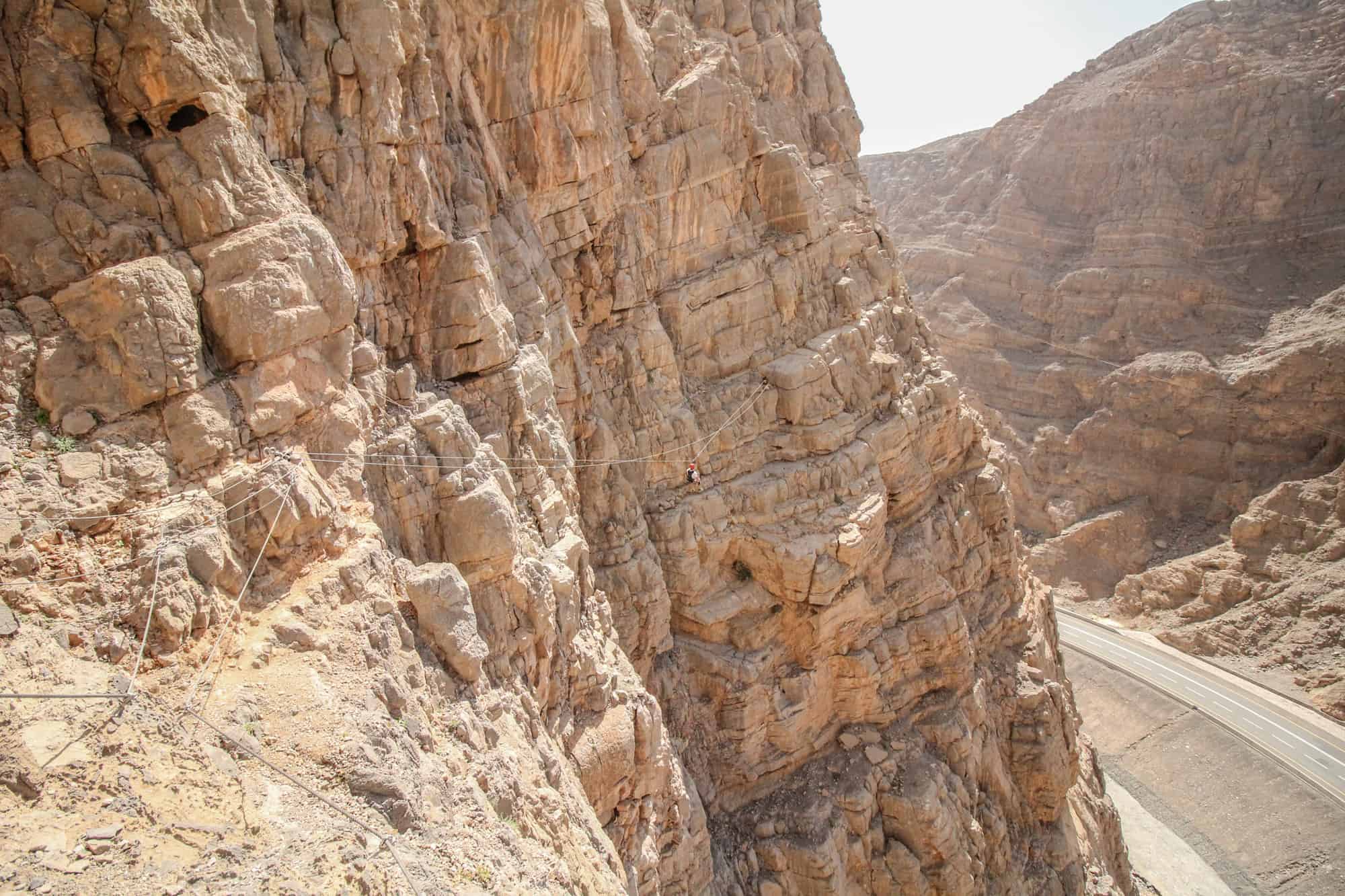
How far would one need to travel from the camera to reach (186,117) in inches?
320

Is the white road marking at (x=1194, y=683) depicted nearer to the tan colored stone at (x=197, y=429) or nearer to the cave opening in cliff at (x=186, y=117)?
the tan colored stone at (x=197, y=429)

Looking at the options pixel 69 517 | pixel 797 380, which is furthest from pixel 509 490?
pixel 797 380

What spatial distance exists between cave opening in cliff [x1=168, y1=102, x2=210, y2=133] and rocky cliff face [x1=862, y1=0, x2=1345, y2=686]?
3777 centimetres

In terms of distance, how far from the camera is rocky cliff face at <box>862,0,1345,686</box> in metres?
38.9

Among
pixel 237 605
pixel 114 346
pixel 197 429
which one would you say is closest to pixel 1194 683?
pixel 237 605

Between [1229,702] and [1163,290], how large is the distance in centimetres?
2433

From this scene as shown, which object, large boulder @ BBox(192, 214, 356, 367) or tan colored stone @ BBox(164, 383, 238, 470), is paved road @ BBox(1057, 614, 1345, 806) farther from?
tan colored stone @ BBox(164, 383, 238, 470)

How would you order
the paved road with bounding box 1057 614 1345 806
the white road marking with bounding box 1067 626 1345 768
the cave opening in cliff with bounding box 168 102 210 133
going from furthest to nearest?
the white road marking with bounding box 1067 626 1345 768 → the paved road with bounding box 1057 614 1345 806 → the cave opening in cliff with bounding box 168 102 210 133

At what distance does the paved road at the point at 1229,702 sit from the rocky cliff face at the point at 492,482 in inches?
316

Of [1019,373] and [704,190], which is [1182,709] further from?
[704,190]

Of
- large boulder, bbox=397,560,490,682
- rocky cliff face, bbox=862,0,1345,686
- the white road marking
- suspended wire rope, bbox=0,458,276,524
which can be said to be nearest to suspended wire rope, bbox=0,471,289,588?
suspended wire rope, bbox=0,458,276,524

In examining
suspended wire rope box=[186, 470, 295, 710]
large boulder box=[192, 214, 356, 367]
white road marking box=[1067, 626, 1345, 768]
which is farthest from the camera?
white road marking box=[1067, 626, 1345, 768]

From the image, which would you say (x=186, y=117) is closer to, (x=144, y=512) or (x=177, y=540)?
(x=144, y=512)

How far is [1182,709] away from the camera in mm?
29609
